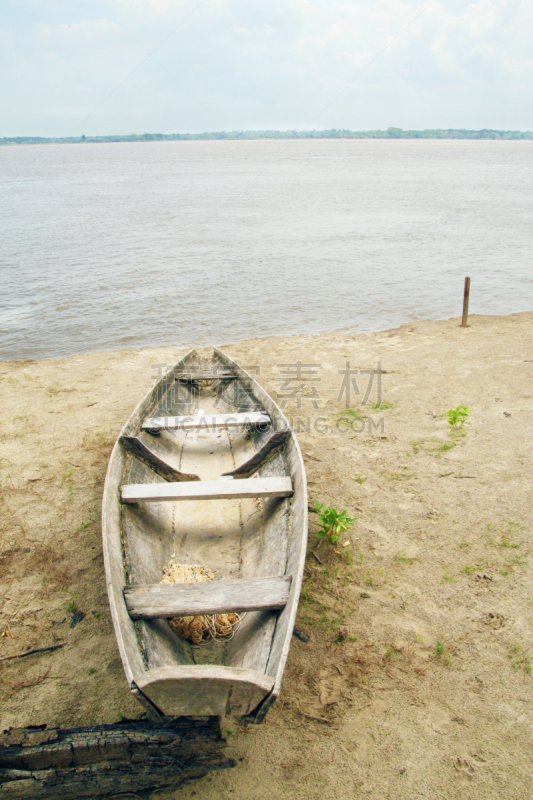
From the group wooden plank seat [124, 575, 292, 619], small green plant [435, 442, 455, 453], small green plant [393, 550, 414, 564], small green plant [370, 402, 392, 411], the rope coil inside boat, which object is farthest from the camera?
small green plant [370, 402, 392, 411]

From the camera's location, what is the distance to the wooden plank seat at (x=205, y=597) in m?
2.94

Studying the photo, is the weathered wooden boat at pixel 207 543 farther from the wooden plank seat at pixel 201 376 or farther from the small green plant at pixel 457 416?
the small green plant at pixel 457 416

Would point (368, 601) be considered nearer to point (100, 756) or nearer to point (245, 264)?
point (100, 756)

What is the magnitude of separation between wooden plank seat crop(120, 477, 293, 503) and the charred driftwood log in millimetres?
1747

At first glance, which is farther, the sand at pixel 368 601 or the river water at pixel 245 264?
the river water at pixel 245 264

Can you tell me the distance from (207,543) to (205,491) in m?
0.48

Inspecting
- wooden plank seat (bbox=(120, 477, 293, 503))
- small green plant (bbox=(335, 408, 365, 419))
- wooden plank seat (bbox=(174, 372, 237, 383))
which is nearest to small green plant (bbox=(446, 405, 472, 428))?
small green plant (bbox=(335, 408, 365, 419))

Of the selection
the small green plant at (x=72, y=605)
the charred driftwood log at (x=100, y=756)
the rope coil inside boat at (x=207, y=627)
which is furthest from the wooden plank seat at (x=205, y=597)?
the small green plant at (x=72, y=605)

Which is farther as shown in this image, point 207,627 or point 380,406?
point 380,406

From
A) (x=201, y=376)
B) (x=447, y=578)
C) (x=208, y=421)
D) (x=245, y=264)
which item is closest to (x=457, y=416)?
(x=447, y=578)

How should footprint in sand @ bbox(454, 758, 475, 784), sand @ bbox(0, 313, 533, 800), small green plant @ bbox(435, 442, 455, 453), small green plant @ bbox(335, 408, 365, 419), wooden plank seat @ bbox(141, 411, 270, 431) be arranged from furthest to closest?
small green plant @ bbox(335, 408, 365, 419) → small green plant @ bbox(435, 442, 455, 453) → wooden plank seat @ bbox(141, 411, 270, 431) → sand @ bbox(0, 313, 533, 800) → footprint in sand @ bbox(454, 758, 475, 784)

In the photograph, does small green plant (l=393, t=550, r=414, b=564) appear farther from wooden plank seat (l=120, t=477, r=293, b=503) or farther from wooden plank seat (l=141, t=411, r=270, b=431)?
wooden plank seat (l=141, t=411, r=270, b=431)

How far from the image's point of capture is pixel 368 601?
390cm

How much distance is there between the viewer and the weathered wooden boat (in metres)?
2.31
